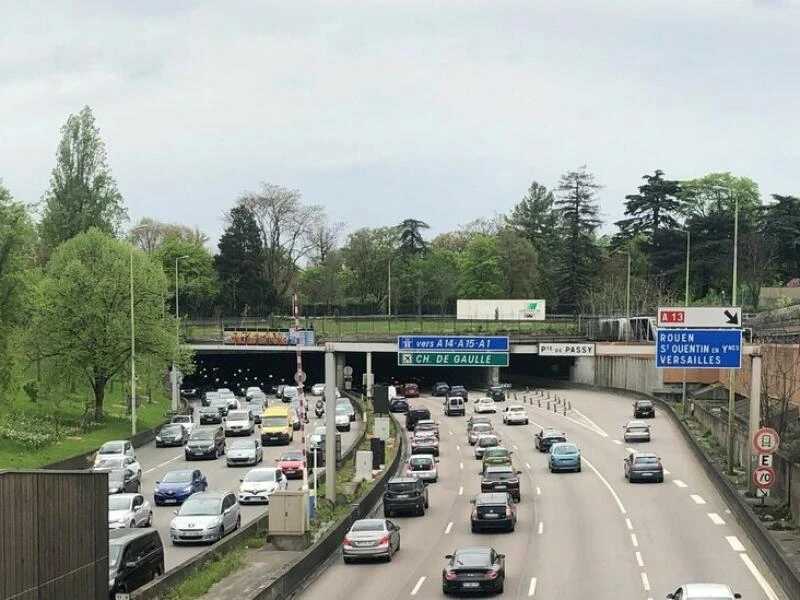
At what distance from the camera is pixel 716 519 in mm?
37406

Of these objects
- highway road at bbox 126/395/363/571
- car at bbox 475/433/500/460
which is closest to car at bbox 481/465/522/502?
highway road at bbox 126/395/363/571

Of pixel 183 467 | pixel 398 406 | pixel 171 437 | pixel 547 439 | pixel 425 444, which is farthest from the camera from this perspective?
pixel 398 406

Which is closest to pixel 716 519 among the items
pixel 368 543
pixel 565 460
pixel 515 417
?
pixel 368 543

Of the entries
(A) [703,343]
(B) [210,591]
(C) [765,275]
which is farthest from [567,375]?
(B) [210,591]

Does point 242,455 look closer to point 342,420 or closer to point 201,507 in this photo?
point 342,420

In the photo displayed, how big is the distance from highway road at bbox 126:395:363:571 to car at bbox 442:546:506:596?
713 cm

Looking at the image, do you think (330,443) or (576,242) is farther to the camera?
(576,242)

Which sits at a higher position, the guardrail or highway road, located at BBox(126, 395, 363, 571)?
the guardrail

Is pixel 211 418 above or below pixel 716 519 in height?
below

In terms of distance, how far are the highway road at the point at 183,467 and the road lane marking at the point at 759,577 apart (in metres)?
14.3

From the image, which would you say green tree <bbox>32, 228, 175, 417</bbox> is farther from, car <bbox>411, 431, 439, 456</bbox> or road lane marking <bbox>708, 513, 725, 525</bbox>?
road lane marking <bbox>708, 513, 725, 525</bbox>

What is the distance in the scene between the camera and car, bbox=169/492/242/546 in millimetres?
31406

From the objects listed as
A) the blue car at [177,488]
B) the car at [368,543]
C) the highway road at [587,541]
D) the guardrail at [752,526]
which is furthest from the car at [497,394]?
the car at [368,543]

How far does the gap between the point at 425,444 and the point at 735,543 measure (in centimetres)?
2592
